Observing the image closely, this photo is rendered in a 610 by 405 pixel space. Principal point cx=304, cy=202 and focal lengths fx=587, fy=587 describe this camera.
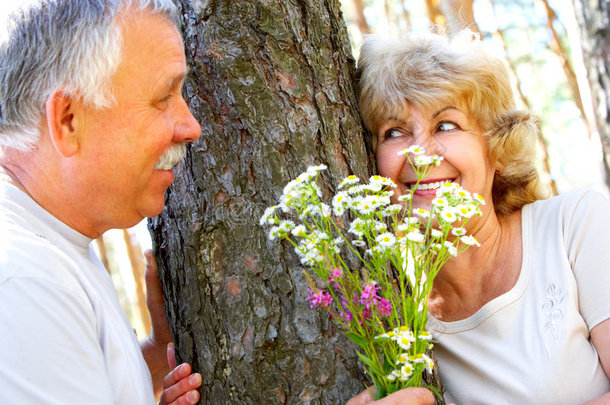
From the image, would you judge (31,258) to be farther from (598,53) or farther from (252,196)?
(598,53)

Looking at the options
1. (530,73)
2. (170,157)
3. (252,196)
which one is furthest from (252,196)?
(530,73)

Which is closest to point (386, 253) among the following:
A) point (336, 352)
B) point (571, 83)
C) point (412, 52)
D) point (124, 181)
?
point (336, 352)

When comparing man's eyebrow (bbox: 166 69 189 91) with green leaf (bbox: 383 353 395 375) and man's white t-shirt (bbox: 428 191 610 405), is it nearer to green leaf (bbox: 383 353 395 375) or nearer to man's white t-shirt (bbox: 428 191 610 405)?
green leaf (bbox: 383 353 395 375)

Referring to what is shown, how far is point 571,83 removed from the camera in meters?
9.62

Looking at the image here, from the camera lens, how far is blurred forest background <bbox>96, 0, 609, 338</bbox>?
27.3ft

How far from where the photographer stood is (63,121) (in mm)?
1540

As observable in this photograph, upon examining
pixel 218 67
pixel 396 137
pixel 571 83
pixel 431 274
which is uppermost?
pixel 218 67

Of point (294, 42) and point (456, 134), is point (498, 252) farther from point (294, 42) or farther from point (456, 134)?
point (294, 42)

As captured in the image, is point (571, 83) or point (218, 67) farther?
point (571, 83)

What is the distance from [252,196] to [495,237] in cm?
108

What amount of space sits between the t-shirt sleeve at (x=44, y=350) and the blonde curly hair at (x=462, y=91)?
129 cm

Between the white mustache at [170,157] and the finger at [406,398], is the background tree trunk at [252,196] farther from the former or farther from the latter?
the finger at [406,398]

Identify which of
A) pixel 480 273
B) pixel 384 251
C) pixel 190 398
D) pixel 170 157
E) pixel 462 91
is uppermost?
pixel 170 157

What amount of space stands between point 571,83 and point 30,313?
391 inches
